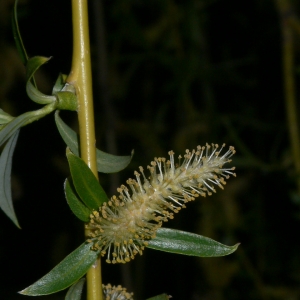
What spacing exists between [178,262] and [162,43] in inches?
61.7

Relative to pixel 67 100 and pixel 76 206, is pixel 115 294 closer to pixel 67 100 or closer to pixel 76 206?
pixel 76 206

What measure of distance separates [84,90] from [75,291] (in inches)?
15.6

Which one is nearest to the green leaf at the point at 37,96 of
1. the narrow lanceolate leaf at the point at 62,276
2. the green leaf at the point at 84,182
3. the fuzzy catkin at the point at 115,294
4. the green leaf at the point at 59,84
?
the green leaf at the point at 59,84

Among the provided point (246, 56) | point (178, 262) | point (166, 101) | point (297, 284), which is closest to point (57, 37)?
point (166, 101)

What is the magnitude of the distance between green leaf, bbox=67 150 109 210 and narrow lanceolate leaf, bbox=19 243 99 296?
0.10 meters

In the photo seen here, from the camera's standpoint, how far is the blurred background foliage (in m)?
3.56

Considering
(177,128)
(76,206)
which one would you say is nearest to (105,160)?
(76,206)

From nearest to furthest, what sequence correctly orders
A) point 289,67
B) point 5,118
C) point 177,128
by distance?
point 5,118 < point 289,67 < point 177,128

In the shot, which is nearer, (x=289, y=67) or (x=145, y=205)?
(x=145, y=205)

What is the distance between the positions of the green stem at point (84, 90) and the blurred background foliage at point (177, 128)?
81.0 inches

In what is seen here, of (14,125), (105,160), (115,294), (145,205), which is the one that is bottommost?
(115,294)

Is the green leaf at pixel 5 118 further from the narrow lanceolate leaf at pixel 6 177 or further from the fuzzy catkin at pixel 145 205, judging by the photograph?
the fuzzy catkin at pixel 145 205

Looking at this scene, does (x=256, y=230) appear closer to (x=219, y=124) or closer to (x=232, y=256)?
(x=232, y=256)

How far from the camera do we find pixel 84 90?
1111mm
